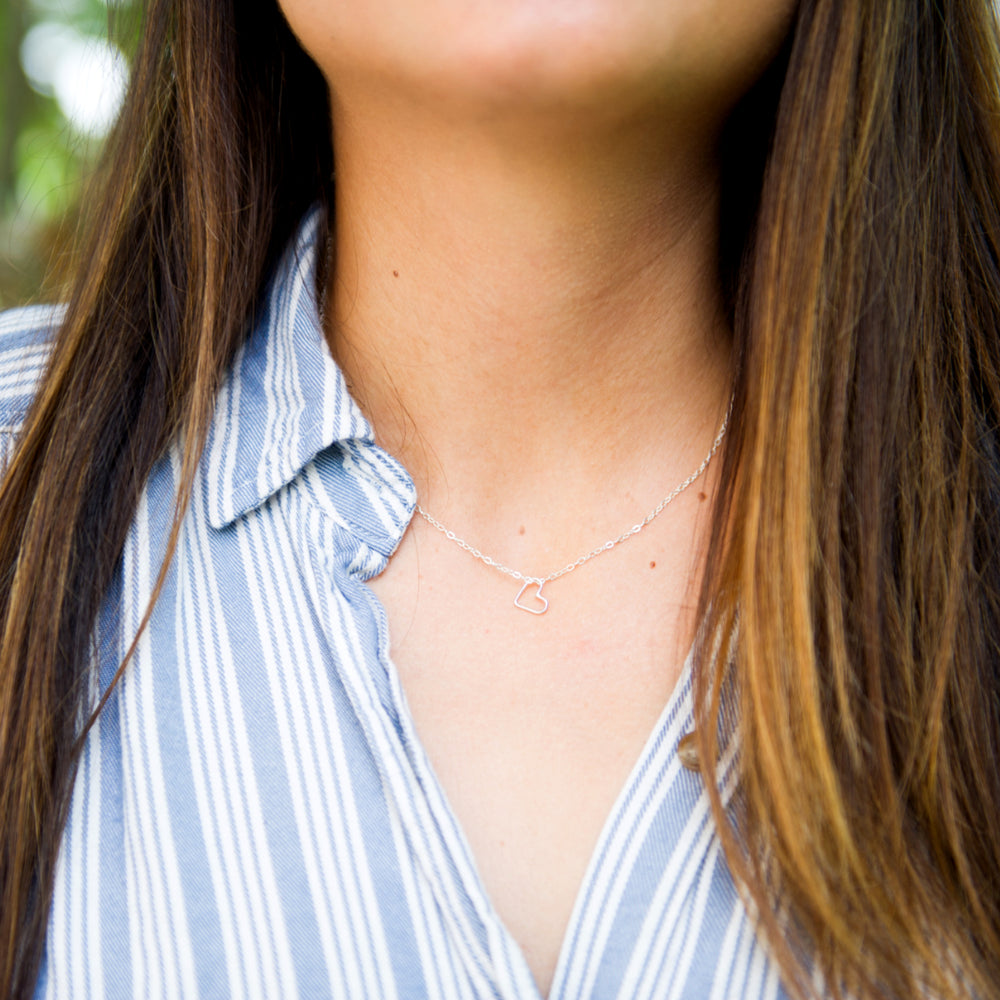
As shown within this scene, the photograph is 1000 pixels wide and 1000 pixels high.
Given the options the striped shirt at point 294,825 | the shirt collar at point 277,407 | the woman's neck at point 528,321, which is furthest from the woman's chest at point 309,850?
the woman's neck at point 528,321

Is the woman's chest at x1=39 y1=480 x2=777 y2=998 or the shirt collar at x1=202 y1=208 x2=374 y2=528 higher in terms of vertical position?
the shirt collar at x1=202 y1=208 x2=374 y2=528

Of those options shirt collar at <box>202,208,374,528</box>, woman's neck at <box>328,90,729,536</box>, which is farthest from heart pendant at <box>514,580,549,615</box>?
shirt collar at <box>202,208,374,528</box>

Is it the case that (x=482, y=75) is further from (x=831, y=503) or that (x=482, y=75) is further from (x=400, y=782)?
(x=400, y=782)

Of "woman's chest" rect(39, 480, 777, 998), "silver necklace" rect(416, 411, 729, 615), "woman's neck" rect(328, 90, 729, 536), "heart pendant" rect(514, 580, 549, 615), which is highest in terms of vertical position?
"woman's neck" rect(328, 90, 729, 536)

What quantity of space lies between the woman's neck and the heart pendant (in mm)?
128

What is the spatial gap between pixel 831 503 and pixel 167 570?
825 millimetres

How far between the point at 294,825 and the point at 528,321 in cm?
74

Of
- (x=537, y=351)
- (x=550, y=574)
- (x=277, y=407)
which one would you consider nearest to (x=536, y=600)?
(x=550, y=574)

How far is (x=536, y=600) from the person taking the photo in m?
1.38

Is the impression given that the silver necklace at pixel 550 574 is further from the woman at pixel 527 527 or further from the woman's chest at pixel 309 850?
the woman's chest at pixel 309 850

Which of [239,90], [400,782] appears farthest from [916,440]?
[239,90]

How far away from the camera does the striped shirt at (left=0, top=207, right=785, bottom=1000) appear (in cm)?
107

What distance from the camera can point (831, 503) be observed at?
3.83ft

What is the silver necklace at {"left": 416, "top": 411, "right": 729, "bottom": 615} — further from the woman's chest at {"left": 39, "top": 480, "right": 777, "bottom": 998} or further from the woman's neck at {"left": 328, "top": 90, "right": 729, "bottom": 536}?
the woman's chest at {"left": 39, "top": 480, "right": 777, "bottom": 998}
